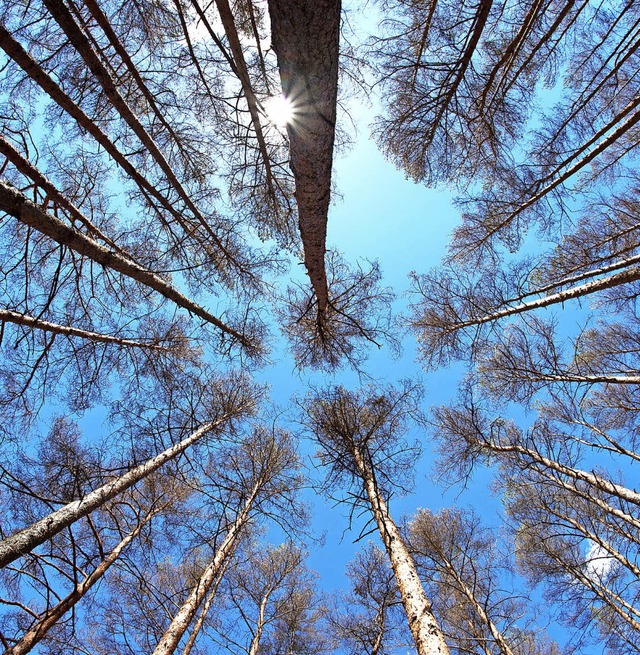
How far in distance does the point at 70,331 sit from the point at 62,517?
3132 millimetres

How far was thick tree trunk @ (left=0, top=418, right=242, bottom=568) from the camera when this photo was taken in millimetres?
2900

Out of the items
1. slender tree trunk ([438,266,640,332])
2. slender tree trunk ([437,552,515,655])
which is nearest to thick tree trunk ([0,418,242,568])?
slender tree trunk ([437,552,515,655])

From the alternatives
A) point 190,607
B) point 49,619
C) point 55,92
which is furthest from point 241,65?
point 49,619

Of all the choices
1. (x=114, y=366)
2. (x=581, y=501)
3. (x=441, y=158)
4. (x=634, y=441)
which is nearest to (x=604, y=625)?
(x=581, y=501)

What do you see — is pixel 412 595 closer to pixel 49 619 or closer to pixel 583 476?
pixel 49 619

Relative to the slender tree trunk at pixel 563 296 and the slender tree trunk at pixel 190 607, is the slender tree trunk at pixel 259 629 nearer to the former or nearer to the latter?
the slender tree trunk at pixel 190 607

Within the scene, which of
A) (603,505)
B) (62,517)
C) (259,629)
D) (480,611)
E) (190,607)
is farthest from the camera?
(259,629)

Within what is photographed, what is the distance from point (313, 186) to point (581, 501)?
973 centimetres

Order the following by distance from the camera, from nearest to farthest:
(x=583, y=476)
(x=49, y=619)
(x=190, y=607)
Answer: (x=49, y=619) → (x=190, y=607) → (x=583, y=476)

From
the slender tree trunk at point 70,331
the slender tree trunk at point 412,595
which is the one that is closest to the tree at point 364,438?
the slender tree trunk at point 412,595

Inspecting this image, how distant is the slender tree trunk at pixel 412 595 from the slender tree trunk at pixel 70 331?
16.8ft

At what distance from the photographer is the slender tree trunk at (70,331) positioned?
181 inches

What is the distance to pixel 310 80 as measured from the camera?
2.46 m

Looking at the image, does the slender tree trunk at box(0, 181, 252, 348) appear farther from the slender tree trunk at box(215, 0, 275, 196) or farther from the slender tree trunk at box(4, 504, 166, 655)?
the slender tree trunk at box(4, 504, 166, 655)
